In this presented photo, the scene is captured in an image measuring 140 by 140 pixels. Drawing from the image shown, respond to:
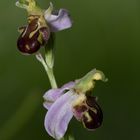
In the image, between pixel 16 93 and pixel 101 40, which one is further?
pixel 101 40

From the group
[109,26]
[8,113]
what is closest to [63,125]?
[8,113]

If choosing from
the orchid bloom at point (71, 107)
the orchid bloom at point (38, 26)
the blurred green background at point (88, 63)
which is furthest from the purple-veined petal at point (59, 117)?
the blurred green background at point (88, 63)

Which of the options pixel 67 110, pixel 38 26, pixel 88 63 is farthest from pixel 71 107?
pixel 88 63

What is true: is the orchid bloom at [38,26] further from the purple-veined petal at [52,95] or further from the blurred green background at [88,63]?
the blurred green background at [88,63]

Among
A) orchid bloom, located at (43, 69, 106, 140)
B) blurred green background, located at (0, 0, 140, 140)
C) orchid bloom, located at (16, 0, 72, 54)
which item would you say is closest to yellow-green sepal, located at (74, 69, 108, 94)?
orchid bloom, located at (43, 69, 106, 140)

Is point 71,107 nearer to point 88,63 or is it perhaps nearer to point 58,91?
point 58,91

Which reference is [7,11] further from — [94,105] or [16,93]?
[94,105]
